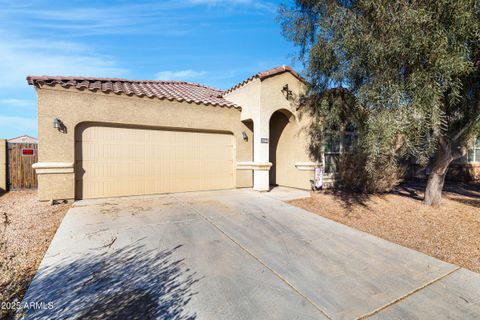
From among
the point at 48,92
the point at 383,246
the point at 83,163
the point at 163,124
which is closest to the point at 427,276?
the point at 383,246

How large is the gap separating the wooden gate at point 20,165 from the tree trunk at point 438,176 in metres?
14.7

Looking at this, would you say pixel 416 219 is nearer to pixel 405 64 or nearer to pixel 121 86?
pixel 405 64

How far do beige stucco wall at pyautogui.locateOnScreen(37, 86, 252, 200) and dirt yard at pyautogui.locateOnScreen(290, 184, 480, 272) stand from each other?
5.19 m

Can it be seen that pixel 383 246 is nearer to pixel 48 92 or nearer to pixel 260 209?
pixel 260 209

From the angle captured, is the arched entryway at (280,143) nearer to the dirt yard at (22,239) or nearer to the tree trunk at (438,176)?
the tree trunk at (438,176)

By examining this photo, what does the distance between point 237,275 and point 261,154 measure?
6244 millimetres

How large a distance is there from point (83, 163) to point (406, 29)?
952 centimetres

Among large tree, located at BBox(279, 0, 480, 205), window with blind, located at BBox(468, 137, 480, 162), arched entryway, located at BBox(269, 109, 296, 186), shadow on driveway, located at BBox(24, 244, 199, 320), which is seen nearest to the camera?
shadow on driveway, located at BBox(24, 244, 199, 320)

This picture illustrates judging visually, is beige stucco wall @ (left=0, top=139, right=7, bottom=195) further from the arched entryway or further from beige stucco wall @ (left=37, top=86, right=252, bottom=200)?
the arched entryway

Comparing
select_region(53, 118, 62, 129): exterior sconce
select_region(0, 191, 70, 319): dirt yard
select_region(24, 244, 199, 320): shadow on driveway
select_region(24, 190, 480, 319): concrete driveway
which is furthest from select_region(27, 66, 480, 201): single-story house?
select_region(24, 244, 199, 320): shadow on driveway

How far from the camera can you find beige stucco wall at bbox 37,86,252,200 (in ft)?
22.6

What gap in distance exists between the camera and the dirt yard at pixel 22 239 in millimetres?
2941

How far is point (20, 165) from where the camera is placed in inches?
360

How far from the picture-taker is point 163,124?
8.52m
